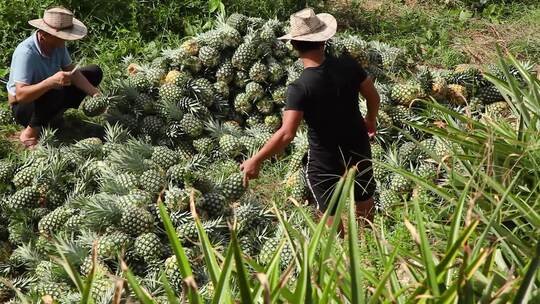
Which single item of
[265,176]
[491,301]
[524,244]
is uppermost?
[491,301]

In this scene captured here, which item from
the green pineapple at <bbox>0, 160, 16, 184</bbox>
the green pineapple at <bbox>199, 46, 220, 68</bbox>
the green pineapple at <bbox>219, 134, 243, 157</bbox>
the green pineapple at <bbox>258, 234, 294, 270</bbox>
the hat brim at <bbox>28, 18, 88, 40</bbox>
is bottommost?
the green pineapple at <bbox>219, 134, 243, 157</bbox>

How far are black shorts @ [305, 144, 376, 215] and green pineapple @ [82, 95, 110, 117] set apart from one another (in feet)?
6.47

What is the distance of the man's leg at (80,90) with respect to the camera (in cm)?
615

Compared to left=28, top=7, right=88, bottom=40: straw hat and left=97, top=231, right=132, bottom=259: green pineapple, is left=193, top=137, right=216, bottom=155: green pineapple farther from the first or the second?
left=97, top=231, right=132, bottom=259: green pineapple

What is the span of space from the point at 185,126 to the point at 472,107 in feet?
7.78

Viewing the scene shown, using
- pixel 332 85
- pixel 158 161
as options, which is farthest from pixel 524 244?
pixel 158 161

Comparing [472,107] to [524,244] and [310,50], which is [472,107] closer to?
[310,50]

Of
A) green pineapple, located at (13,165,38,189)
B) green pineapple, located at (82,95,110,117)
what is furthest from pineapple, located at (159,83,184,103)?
green pineapple, located at (13,165,38,189)

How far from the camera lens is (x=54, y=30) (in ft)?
18.6

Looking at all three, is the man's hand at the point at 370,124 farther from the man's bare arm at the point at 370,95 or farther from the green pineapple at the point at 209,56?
the green pineapple at the point at 209,56

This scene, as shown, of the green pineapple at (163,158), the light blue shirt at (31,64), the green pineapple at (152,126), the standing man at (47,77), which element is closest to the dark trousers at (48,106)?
the standing man at (47,77)

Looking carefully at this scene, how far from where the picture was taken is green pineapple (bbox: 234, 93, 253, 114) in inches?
247

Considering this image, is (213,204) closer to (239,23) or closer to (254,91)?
(254,91)

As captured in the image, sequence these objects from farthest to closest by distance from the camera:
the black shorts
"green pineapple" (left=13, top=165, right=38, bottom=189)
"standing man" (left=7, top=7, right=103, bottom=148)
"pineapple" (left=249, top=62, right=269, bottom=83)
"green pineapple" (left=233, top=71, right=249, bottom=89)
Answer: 1. "green pineapple" (left=233, top=71, right=249, bottom=89)
2. "pineapple" (left=249, top=62, right=269, bottom=83)
3. "standing man" (left=7, top=7, right=103, bottom=148)
4. "green pineapple" (left=13, top=165, right=38, bottom=189)
5. the black shorts
